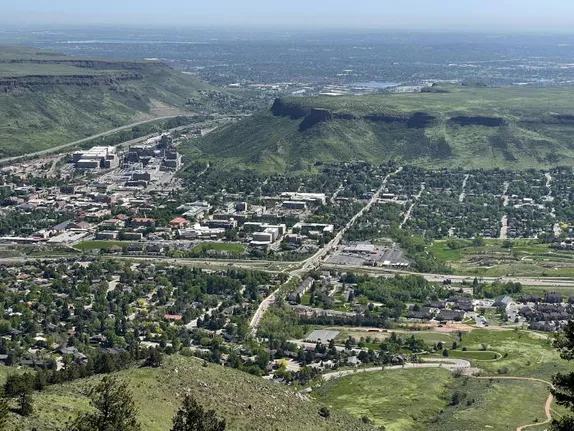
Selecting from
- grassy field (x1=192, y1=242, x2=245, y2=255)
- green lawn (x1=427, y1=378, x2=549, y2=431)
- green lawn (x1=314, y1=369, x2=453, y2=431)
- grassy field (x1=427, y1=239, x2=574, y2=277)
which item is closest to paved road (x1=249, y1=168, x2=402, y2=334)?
grassy field (x1=192, y1=242, x2=245, y2=255)

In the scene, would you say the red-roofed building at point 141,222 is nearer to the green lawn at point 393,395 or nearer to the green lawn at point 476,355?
the green lawn at point 476,355

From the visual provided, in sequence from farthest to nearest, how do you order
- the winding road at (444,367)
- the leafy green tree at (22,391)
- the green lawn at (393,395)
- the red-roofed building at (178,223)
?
the red-roofed building at (178,223), the winding road at (444,367), the green lawn at (393,395), the leafy green tree at (22,391)

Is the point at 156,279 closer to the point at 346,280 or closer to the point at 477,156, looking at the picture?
the point at 346,280

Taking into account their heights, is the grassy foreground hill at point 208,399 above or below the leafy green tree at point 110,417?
below

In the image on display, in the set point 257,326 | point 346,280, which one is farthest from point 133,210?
point 257,326

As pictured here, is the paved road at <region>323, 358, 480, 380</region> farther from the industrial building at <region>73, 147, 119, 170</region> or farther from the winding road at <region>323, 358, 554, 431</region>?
the industrial building at <region>73, 147, 119, 170</region>

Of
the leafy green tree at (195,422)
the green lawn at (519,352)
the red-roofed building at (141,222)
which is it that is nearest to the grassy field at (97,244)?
the red-roofed building at (141,222)

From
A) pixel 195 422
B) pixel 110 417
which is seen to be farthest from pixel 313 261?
pixel 110 417
